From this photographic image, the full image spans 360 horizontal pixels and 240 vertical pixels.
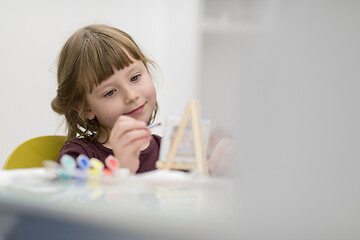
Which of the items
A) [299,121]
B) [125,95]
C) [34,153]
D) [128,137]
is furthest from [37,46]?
[299,121]

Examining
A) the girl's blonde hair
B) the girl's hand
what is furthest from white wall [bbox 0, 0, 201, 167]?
the girl's hand

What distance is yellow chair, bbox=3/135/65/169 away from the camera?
1098 millimetres

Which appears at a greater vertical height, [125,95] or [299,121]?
[299,121]

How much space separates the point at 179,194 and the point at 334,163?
0.19 meters

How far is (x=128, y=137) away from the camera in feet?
2.71

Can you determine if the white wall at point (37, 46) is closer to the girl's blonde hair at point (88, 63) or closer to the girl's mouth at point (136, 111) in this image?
the girl's blonde hair at point (88, 63)

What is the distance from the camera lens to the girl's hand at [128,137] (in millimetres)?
824

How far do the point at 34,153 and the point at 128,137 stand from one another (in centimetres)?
43

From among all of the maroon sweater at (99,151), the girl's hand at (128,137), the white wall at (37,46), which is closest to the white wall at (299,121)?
the girl's hand at (128,137)

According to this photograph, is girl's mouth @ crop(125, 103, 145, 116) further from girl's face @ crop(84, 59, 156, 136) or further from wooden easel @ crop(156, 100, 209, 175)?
wooden easel @ crop(156, 100, 209, 175)

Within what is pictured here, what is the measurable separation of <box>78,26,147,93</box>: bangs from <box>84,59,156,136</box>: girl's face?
0.05 feet

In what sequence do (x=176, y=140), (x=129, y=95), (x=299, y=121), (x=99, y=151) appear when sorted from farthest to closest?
(x=99, y=151) → (x=129, y=95) → (x=176, y=140) → (x=299, y=121)

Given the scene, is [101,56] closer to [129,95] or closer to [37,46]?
[129,95]

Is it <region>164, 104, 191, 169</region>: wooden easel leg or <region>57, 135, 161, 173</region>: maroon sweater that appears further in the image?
<region>57, 135, 161, 173</region>: maroon sweater
